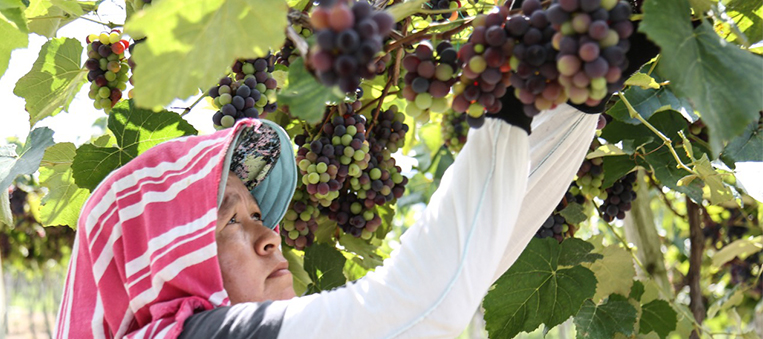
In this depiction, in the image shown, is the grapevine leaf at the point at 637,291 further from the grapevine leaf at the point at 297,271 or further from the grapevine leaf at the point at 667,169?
the grapevine leaf at the point at 297,271

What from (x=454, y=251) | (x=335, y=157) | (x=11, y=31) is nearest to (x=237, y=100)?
(x=335, y=157)

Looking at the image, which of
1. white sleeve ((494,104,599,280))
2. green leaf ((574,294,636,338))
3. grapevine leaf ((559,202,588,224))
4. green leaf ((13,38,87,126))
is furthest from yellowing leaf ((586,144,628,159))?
green leaf ((13,38,87,126))

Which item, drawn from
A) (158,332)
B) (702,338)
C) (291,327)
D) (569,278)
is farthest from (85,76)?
(702,338)

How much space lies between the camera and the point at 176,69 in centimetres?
86

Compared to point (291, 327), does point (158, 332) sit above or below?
below

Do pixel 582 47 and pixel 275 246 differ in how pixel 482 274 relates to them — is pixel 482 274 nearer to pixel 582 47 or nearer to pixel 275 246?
pixel 582 47

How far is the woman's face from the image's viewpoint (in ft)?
4.80

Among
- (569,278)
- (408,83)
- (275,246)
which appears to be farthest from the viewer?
(569,278)

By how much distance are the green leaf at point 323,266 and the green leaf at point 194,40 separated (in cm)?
124

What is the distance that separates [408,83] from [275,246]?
698mm

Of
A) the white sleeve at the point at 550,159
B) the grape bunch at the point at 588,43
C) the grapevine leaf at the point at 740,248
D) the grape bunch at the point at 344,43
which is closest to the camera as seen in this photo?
the grape bunch at the point at 344,43

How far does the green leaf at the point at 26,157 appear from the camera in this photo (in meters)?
1.75

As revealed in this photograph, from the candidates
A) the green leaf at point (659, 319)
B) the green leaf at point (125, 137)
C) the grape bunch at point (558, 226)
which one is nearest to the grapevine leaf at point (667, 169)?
the grape bunch at point (558, 226)

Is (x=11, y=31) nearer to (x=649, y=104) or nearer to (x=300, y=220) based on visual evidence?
(x=300, y=220)
